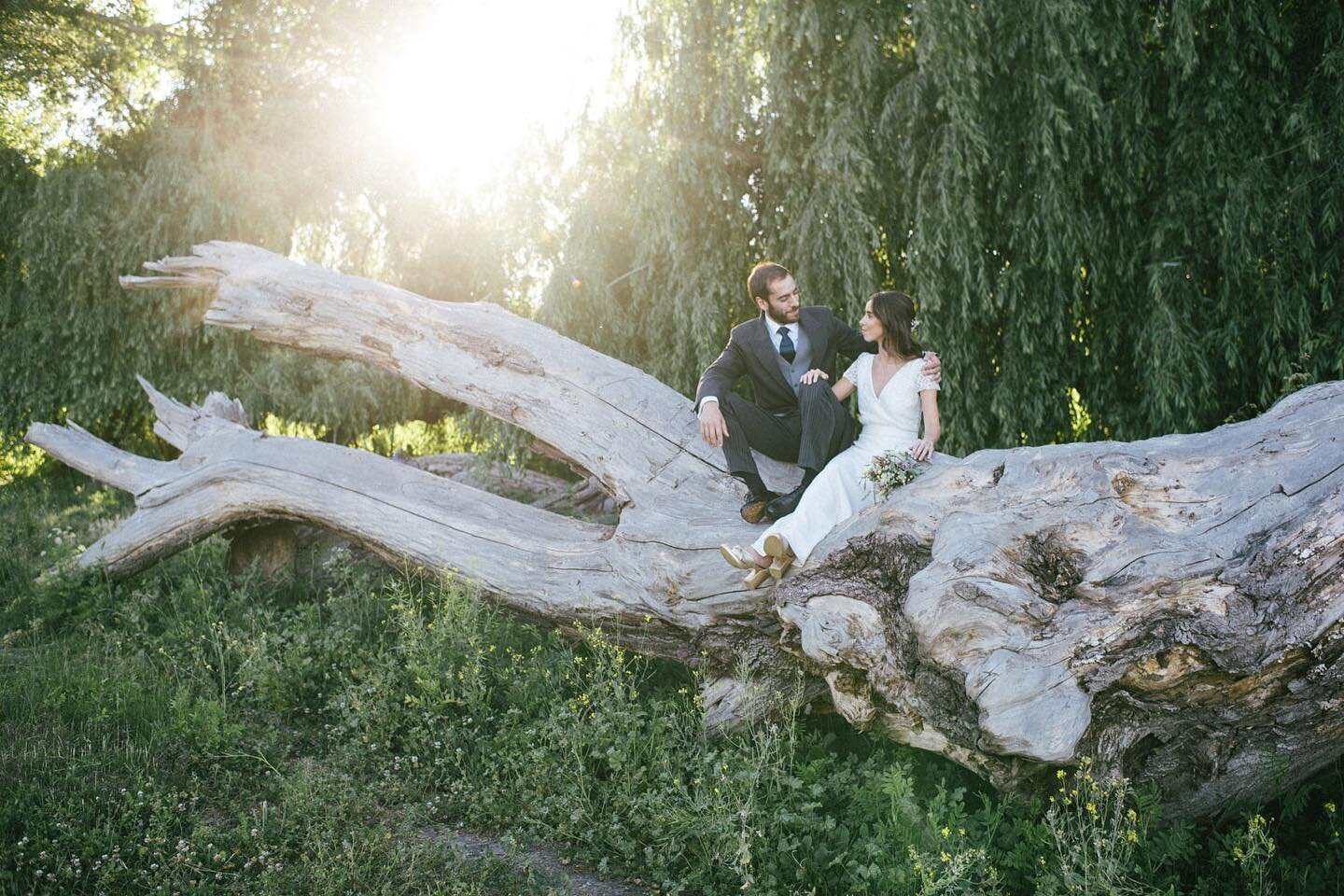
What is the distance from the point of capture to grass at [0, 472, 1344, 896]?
3.67 meters

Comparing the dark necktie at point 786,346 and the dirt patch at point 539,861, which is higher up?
the dark necktie at point 786,346

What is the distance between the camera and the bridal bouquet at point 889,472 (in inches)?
179

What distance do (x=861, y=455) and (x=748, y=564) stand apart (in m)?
0.80

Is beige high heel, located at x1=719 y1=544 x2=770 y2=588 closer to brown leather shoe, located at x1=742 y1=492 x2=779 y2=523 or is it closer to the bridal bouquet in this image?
brown leather shoe, located at x1=742 y1=492 x2=779 y2=523

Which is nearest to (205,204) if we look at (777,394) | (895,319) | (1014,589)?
(777,394)

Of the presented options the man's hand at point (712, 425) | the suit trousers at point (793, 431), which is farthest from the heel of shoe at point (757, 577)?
the man's hand at point (712, 425)

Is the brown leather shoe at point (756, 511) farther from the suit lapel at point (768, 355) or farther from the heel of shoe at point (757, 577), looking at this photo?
Answer: the suit lapel at point (768, 355)

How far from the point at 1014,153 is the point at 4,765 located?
6.88m

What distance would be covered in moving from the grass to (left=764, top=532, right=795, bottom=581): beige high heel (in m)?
0.71

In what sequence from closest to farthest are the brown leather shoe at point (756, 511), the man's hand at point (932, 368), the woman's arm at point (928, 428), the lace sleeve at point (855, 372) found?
1. the woman's arm at point (928, 428)
2. the man's hand at point (932, 368)
3. the brown leather shoe at point (756, 511)
4. the lace sleeve at point (855, 372)

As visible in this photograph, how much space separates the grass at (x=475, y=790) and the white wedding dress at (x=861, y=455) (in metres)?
0.91

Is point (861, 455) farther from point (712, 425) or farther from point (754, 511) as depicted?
point (712, 425)

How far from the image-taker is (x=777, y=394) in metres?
5.74

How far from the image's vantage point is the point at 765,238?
8.34 m
